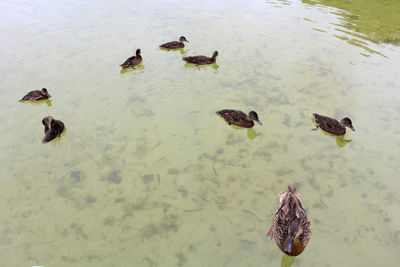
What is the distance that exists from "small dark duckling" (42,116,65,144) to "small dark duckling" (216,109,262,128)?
13.2 feet

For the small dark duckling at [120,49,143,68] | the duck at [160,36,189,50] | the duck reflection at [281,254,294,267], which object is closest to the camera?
the duck reflection at [281,254,294,267]

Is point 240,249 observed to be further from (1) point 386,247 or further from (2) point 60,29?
(2) point 60,29

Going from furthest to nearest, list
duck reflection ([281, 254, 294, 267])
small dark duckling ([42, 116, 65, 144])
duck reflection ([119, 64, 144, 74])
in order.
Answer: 1. duck reflection ([119, 64, 144, 74])
2. small dark duckling ([42, 116, 65, 144])
3. duck reflection ([281, 254, 294, 267])

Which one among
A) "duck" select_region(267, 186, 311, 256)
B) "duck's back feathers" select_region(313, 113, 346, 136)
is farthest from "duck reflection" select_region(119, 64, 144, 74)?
"duck" select_region(267, 186, 311, 256)

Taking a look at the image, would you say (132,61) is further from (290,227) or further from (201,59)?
(290,227)

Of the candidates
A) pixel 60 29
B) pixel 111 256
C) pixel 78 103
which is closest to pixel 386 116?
pixel 111 256

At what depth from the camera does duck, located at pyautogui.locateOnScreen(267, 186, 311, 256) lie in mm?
3667

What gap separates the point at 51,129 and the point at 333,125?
22.1 ft

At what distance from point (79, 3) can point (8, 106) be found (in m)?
9.71

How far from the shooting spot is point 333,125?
612 centimetres

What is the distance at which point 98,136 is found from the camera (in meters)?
5.96

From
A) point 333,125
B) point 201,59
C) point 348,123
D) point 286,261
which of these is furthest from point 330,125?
point 201,59

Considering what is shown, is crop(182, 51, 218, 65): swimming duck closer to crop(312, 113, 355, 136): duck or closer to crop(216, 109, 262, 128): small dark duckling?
crop(216, 109, 262, 128): small dark duckling

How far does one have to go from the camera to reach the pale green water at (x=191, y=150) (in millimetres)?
4082
